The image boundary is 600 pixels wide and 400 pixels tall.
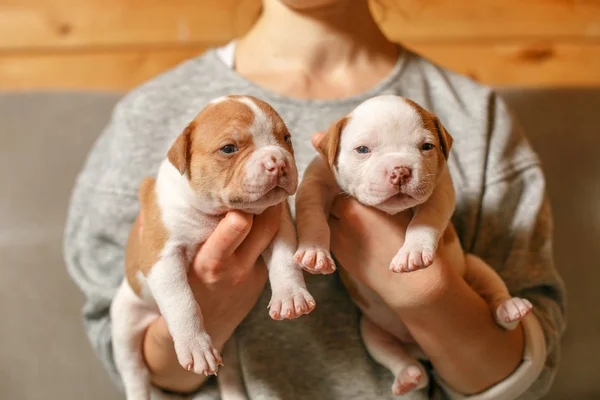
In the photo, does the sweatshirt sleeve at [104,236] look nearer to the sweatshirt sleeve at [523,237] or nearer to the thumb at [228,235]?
the thumb at [228,235]

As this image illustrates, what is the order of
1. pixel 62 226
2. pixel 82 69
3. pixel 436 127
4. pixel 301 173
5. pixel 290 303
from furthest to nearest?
pixel 82 69 < pixel 62 226 < pixel 301 173 < pixel 436 127 < pixel 290 303

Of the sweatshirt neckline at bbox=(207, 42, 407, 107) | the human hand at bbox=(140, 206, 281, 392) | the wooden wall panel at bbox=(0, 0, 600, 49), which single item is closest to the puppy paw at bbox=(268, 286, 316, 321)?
the human hand at bbox=(140, 206, 281, 392)

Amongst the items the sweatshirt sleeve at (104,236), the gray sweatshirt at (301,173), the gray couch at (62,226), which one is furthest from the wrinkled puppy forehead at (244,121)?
the gray couch at (62,226)

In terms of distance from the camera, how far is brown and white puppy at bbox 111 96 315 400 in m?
0.96

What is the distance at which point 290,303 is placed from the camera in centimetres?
96

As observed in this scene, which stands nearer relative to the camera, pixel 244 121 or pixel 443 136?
pixel 244 121

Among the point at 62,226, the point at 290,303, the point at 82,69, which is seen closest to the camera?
the point at 290,303

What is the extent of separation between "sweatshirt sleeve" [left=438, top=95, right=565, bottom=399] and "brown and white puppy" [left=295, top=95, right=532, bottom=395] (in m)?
0.21

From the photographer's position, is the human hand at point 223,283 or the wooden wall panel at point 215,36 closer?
the human hand at point 223,283

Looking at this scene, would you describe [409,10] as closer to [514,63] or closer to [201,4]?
[514,63]

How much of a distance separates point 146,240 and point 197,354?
0.22 m

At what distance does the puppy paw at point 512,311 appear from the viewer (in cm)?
117

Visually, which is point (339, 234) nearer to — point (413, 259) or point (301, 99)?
point (413, 259)

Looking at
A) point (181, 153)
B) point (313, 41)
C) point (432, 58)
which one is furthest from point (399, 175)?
point (432, 58)
